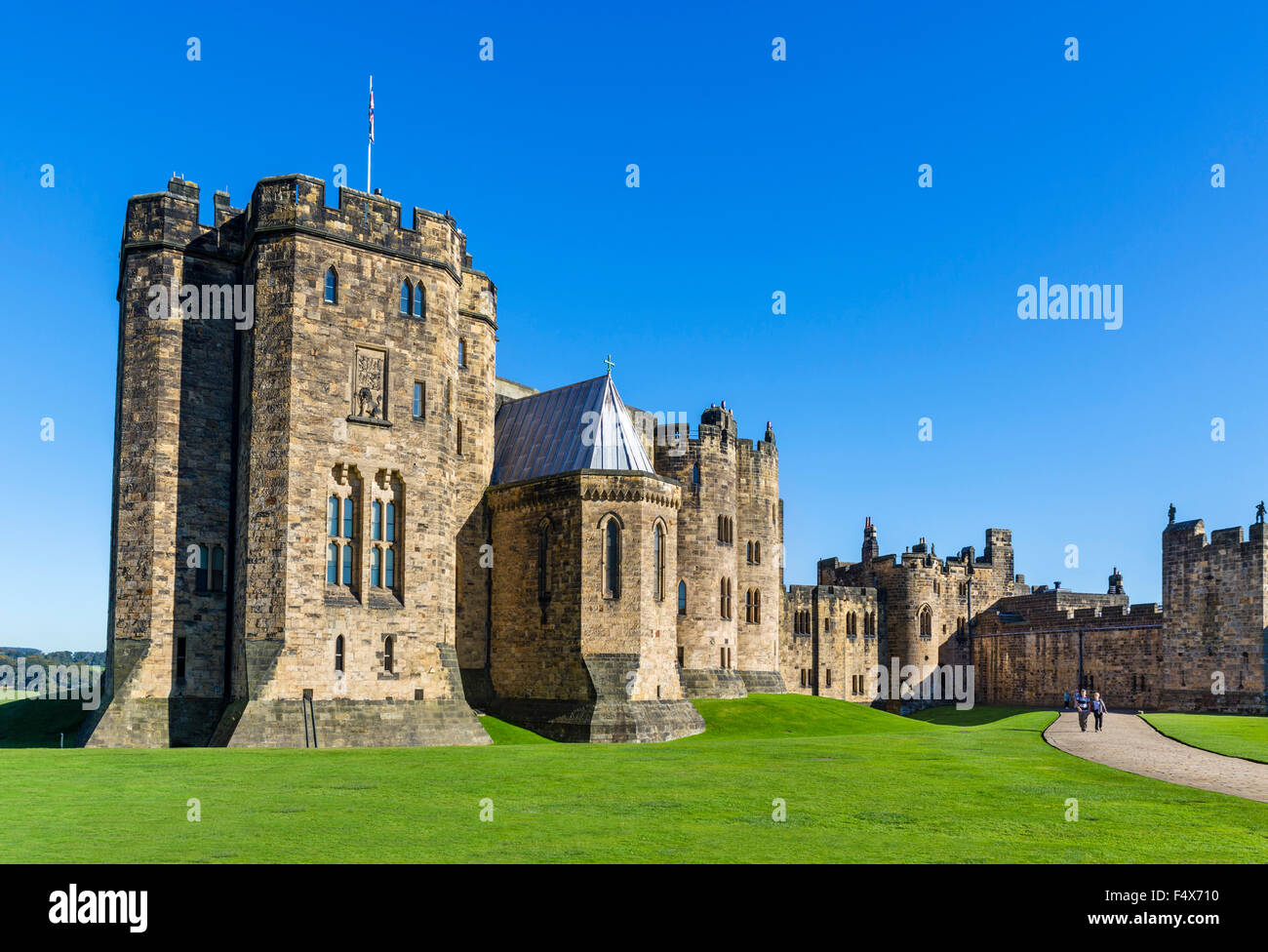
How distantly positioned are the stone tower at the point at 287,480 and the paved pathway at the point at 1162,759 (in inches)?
757

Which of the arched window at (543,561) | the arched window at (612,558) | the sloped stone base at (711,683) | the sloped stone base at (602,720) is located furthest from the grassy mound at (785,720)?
the arched window at (543,561)

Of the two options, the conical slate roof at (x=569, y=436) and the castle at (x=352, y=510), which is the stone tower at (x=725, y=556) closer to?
the conical slate roof at (x=569, y=436)

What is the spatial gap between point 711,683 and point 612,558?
15.2 m

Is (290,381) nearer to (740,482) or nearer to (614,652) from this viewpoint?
(614,652)

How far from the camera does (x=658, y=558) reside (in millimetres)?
40656

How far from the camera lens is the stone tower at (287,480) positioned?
109 ft

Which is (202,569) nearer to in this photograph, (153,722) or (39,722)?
(153,722)

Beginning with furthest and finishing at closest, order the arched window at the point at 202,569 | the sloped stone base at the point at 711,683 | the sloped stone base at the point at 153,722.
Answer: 1. the sloped stone base at the point at 711,683
2. the arched window at the point at 202,569
3. the sloped stone base at the point at 153,722

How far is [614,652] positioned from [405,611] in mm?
7939

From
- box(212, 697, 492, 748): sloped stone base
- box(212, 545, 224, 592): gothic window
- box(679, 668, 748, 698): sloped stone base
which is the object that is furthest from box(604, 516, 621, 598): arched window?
box(212, 545, 224, 592): gothic window

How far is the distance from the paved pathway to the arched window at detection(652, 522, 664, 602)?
14.7m

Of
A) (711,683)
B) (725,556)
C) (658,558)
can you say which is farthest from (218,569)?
(725,556)

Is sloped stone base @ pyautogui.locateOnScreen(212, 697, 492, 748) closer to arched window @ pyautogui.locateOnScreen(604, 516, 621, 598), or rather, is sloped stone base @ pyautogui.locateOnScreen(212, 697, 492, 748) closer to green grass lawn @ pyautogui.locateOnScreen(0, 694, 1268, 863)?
green grass lawn @ pyautogui.locateOnScreen(0, 694, 1268, 863)
